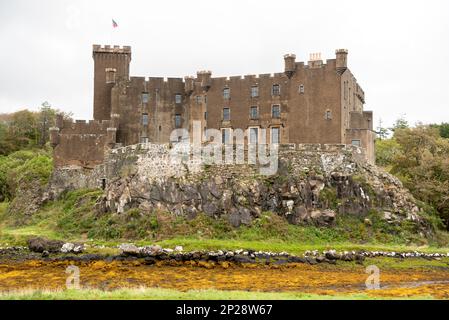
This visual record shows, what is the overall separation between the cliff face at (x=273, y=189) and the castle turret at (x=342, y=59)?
24.3 feet

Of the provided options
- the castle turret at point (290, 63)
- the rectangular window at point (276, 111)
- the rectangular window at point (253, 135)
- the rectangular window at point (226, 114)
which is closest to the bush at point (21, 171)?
the rectangular window at point (226, 114)

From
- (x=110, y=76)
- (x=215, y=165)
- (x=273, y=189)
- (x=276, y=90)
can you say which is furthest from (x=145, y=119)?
(x=273, y=189)

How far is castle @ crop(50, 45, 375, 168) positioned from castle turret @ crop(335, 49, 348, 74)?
8 cm

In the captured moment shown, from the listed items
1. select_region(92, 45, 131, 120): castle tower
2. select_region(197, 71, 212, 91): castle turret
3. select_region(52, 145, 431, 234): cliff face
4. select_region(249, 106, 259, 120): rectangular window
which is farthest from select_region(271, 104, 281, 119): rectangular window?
select_region(92, 45, 131, 120): castle tower

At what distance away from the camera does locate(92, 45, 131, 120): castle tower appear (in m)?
55.8

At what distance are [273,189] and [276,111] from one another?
1018cm

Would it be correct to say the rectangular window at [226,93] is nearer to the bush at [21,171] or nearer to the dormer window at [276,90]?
the dormer window at [276,90]

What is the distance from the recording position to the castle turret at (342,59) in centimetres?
4772

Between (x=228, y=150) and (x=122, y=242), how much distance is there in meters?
10.8

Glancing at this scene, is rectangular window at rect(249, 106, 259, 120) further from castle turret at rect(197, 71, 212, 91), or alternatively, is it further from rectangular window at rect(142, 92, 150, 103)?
rectangular window at rect(142, 92, 150, 103)

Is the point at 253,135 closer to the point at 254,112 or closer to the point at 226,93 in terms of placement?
the point at 254,112

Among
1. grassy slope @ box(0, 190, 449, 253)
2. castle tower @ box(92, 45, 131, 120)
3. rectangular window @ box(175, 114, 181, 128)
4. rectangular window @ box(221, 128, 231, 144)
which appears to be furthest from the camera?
castle tower @ box(92, 45, 131, 120)

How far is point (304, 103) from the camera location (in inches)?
1953

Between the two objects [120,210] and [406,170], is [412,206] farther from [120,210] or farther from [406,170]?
[120,210]
